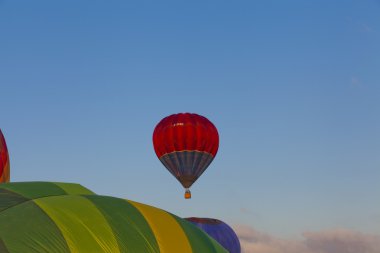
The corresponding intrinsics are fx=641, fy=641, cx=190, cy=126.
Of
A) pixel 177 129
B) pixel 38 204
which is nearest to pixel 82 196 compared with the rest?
pixel 38 204

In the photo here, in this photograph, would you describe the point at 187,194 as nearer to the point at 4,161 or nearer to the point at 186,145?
the point at 186,145

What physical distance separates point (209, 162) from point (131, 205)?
26.5 m

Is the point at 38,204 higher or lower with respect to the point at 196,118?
lower

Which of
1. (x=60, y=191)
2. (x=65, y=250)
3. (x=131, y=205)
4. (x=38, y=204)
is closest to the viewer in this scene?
(x=65, y=250)

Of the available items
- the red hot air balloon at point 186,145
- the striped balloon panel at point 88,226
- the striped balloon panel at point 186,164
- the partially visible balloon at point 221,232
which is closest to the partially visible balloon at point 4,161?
the red hot air balloon at point 186,145

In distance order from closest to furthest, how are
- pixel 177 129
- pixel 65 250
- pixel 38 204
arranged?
pixel 65 250 < pixel 38 204 < pixel 177 129

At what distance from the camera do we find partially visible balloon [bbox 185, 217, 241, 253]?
34.0 meters

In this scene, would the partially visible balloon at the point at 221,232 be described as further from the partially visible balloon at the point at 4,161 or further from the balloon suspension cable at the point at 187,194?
the partially visible balloon at the point at 4,161

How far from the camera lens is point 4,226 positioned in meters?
8.66

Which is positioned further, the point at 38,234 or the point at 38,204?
the point at 38,204

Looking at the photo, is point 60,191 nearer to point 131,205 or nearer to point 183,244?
point 131,205

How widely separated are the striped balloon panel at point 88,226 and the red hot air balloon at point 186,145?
2446 centimetres

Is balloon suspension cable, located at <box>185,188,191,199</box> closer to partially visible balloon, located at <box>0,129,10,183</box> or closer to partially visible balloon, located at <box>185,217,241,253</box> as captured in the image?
partially visible balloon, located at <box>185,217,241,253</box>

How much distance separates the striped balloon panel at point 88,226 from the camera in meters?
8.52
